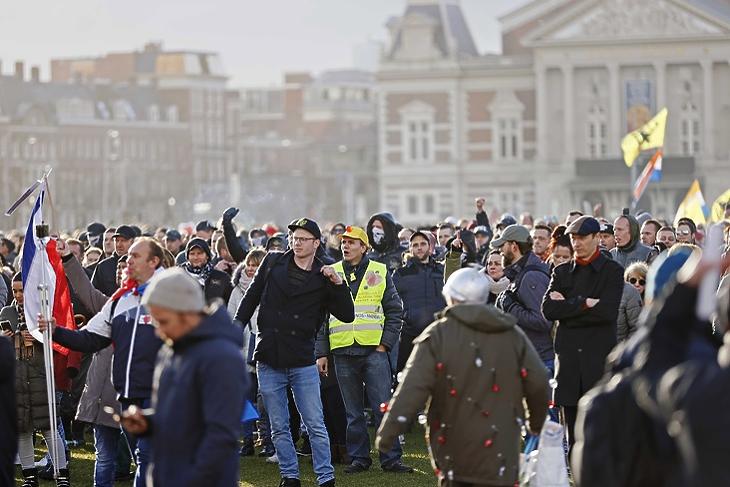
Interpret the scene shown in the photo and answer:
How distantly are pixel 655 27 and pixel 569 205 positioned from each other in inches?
311

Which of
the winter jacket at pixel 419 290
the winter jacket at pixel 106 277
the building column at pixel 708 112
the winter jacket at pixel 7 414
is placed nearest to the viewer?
the winter jacket at pixel 7 414

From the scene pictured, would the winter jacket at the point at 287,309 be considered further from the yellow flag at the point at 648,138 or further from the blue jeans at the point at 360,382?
the yellow flag at the point at 648,138

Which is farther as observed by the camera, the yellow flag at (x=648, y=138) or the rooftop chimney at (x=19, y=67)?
the rooftop chimney at (x=19, y=67)

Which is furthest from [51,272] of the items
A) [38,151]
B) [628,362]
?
[38,151]

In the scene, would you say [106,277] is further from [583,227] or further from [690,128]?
[690,128]

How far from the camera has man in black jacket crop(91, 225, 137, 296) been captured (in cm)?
1512

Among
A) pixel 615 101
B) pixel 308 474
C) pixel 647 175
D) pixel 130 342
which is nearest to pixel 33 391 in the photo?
pixel 308 474

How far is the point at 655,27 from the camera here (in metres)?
73.0

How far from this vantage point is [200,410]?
7039mm

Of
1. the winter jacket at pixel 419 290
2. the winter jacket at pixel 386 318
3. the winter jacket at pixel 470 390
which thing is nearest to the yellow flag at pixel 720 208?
the winter jacket at pixel 419 290

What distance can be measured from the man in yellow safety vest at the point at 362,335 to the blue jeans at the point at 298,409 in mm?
1146

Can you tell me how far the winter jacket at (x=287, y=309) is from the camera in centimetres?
1152

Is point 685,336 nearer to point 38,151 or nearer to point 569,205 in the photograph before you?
point 569,205

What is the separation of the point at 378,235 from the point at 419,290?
57 centimetres
